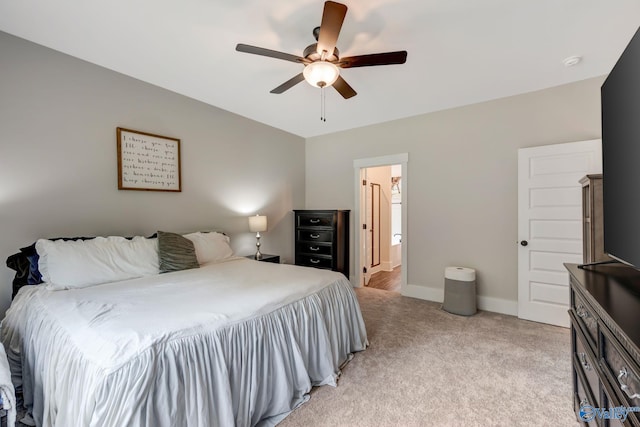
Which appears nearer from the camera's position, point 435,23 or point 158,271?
point 435,23

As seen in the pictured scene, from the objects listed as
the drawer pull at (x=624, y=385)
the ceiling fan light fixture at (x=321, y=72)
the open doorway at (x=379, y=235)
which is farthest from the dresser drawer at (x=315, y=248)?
the drawer pull at (x=624, y=385)

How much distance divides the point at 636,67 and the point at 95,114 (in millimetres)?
3671

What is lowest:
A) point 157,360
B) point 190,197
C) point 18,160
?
point 157,360

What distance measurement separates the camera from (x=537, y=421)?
164cm

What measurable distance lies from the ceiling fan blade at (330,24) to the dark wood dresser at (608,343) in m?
1.80

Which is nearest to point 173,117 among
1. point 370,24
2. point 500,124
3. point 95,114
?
point 95,114

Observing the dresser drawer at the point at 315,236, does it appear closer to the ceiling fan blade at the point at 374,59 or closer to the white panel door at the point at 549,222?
the white panel door at the point at 549,222

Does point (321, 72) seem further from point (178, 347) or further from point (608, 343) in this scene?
point (608, 343)

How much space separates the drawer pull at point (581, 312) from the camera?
1321 millimetres

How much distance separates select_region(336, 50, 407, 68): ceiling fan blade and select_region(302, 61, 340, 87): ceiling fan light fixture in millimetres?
72

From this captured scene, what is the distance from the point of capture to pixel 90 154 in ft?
8.41

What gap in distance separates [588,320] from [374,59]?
1.91 metres

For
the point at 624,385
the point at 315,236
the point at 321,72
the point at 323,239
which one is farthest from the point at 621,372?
the point at 315,236

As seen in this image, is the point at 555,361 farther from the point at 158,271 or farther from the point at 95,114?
the point at 95,114
